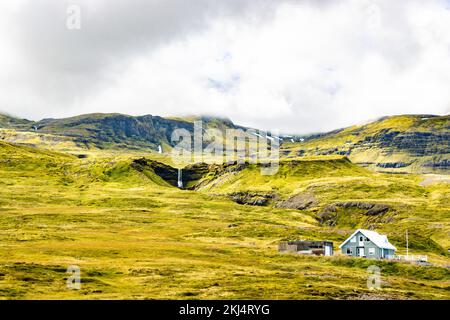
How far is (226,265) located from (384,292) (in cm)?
3763

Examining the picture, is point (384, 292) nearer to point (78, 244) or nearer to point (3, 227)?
point (78, 244)

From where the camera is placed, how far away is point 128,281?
9462 cm

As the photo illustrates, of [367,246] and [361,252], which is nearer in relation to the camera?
[367,246]

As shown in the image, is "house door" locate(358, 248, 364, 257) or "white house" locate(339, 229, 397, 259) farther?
"house door" locate(358, 248, 364, 257)

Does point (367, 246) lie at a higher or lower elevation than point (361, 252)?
higher

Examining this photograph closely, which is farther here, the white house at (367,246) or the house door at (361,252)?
the house door at (361,252)

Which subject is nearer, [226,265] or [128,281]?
[128,281]
